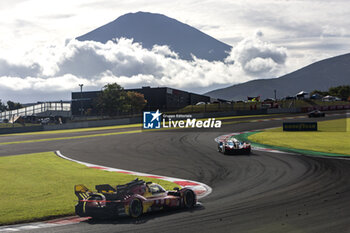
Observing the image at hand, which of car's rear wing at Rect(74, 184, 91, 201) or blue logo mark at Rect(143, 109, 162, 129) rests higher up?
blue logo mark at Rect(143, 109, 162, 129)

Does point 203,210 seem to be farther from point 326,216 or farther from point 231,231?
point 326,216

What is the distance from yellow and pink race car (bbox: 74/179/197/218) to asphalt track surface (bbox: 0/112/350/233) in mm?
201

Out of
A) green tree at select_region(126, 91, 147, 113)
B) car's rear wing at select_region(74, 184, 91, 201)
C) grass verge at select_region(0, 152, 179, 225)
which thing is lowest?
grass verge at select_region(0, 152, 179, 225)

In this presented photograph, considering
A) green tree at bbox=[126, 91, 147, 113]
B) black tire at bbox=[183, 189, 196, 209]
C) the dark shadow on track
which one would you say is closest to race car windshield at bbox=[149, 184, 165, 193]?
the dark shadow on track

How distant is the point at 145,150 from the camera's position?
24281mm

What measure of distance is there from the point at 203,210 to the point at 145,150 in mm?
14714

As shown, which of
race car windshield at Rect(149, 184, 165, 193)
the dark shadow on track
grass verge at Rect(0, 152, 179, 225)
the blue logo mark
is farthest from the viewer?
the blue logo mark

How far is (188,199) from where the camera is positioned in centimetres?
1002

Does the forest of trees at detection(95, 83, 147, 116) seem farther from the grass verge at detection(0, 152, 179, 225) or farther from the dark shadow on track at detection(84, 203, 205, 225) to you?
the dark shadow on track at detection(84, 203, 205, 225)

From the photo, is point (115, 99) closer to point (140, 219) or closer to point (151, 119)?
point (151, 119)

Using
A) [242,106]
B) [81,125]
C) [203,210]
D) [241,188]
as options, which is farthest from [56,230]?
[242,106]

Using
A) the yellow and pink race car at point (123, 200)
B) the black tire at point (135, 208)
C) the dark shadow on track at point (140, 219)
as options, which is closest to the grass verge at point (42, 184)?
the yellow and pink race car at point (123, 200)

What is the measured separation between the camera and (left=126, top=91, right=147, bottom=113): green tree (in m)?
87.9

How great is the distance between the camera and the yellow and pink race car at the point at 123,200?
8.87 m
